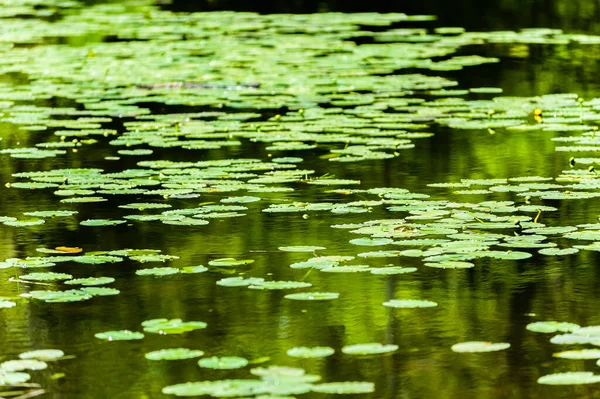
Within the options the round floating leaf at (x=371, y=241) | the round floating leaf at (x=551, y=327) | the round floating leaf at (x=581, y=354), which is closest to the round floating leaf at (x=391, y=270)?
the round floating leaf at (x=371, y=241)

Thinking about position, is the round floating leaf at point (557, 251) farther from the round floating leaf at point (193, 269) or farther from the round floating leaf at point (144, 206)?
the round floating leaf at point (144, 206)

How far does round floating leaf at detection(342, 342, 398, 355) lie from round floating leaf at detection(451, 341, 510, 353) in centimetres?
18

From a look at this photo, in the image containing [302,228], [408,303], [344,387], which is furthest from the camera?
[302,228]

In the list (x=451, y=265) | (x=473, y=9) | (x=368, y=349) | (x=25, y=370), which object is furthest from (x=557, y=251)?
(x=473, y=9)

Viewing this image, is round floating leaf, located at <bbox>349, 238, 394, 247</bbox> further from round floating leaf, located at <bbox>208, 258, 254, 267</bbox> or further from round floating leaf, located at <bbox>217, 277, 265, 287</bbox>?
round floating leaf, located at <bbox>217, 277, 265, 287</bbox>

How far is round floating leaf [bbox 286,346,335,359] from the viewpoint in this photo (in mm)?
3705

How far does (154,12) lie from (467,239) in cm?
1231

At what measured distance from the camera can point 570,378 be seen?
3.45 metres

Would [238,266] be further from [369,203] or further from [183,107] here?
[183,107]

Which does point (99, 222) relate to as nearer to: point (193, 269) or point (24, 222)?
point (24, 222)

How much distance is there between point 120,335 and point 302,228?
150 centimetres

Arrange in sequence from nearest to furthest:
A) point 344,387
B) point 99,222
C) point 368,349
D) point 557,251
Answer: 1. point 344,387
2. point 368,349
3. point 557,251
4. point 99,222

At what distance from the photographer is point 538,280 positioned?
177 inches

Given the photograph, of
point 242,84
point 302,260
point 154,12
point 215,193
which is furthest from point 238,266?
point 154,12
